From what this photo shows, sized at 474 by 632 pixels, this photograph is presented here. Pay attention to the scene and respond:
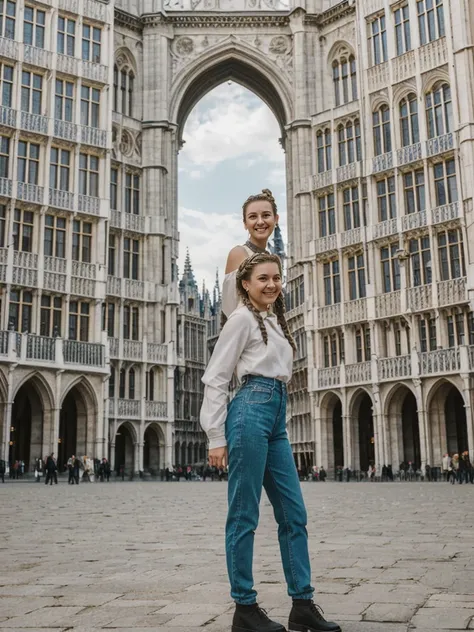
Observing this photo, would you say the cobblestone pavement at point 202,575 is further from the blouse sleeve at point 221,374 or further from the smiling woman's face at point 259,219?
the smiling woman's face at point 259,219

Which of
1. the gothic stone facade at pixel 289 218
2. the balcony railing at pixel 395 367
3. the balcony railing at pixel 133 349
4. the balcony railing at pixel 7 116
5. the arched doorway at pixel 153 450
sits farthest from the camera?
the arched doorway at pixel 153 450

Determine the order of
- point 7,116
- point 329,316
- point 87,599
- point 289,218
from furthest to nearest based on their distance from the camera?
point 289,218
point 329,316
point 7,116
point 87,599

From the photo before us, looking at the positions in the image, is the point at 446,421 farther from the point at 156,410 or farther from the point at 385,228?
the point at 156,410

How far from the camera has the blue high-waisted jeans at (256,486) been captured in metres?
3.96

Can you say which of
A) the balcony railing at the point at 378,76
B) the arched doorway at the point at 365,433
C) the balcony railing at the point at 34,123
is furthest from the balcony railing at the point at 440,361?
the balcony railing at the point at 34,123

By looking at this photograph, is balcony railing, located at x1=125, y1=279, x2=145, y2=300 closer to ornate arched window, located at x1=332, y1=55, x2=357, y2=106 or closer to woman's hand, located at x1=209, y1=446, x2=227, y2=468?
ornate arched window, located at x1=332, y1=55, x2=357, y2=106

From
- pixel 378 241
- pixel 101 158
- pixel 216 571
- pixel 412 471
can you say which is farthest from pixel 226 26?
pixel 216 571

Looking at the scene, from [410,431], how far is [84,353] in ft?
57.4

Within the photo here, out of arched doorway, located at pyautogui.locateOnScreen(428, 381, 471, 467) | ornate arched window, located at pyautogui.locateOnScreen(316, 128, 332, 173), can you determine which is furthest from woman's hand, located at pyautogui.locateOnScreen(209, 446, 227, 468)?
ornate arched window, located at pyautogui.locateOnScreen(316, 128, 332, 173)

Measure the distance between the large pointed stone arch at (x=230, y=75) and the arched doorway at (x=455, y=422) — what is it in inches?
795

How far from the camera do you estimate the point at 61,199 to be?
38.9 metres

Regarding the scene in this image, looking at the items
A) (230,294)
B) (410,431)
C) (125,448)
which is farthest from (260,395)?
(125,448)

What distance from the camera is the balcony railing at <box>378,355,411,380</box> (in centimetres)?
3793

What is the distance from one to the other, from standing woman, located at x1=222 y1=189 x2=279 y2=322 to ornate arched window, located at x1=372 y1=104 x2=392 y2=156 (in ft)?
124
